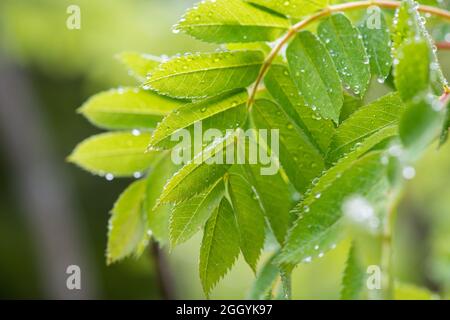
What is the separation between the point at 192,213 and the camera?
1273 millimetres

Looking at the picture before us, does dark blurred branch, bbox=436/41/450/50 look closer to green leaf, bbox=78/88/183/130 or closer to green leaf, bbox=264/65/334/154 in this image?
green leaf, bbox=264/65/334/154

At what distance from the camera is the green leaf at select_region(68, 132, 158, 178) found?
1.81 m

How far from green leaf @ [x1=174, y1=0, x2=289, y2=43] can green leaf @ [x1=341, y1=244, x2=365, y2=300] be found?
620 millimetres

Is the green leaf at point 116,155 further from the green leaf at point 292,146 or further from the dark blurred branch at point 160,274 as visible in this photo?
the green leaf at point 292,146

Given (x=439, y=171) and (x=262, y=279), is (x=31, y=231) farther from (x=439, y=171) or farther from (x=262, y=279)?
(x=262, y=279)

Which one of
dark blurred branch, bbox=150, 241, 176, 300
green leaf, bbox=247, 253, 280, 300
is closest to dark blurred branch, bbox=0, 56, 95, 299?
dark blurred branch, bbox=150, 241, 176, 300

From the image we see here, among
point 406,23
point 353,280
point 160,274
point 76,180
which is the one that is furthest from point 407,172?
point 76,180

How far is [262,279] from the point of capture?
1.68 meters

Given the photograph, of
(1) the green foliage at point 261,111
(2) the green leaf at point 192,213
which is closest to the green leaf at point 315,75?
(1) the green foliage at point 261,111

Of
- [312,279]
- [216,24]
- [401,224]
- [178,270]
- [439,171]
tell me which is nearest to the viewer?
[216,24]

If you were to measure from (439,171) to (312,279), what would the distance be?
4.20 ft

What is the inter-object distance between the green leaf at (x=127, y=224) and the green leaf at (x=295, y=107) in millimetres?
525

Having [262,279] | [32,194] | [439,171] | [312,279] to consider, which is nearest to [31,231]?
[32,194]

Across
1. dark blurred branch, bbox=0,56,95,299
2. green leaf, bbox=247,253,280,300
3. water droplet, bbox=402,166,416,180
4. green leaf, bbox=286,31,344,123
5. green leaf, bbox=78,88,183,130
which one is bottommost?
dark blurred branch, bbox=0,56,95,299
